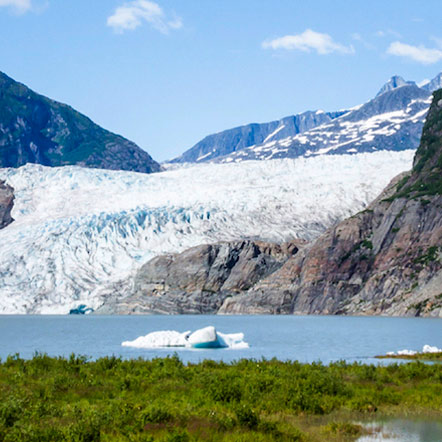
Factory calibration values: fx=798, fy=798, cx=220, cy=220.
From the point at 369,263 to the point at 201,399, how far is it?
8445 centimetres

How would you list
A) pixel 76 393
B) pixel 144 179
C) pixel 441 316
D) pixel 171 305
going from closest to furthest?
pixel 76 393 → pixel 441 316 → pixel 171 305 → pixel 144 179

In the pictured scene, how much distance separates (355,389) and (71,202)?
110m

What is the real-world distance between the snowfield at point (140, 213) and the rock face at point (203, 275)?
3.48 metres

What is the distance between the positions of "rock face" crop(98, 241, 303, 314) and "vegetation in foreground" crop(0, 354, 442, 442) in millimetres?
80555

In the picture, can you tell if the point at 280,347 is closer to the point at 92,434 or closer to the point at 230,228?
the point at 92,434

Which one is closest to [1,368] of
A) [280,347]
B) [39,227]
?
[280,347]

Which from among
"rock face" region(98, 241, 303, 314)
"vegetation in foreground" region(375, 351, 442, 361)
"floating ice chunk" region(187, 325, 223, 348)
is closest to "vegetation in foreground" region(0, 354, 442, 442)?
"vegetation in foreground" region(375, 351, 442, 361)

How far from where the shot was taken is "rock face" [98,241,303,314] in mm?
108875

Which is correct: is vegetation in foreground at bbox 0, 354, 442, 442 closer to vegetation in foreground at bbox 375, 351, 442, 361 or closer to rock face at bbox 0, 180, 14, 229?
vegetation in foreground at bbox 375, 351, 442, 361

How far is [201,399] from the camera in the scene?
68.5ft

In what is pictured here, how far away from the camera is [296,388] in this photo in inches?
862

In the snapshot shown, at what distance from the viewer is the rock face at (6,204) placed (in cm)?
13188

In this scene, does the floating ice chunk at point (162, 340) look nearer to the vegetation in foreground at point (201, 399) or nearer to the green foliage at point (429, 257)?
the vegetation in foreground at point (201, 399)

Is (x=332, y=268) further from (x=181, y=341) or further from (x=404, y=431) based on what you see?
(x=404, y=431)
